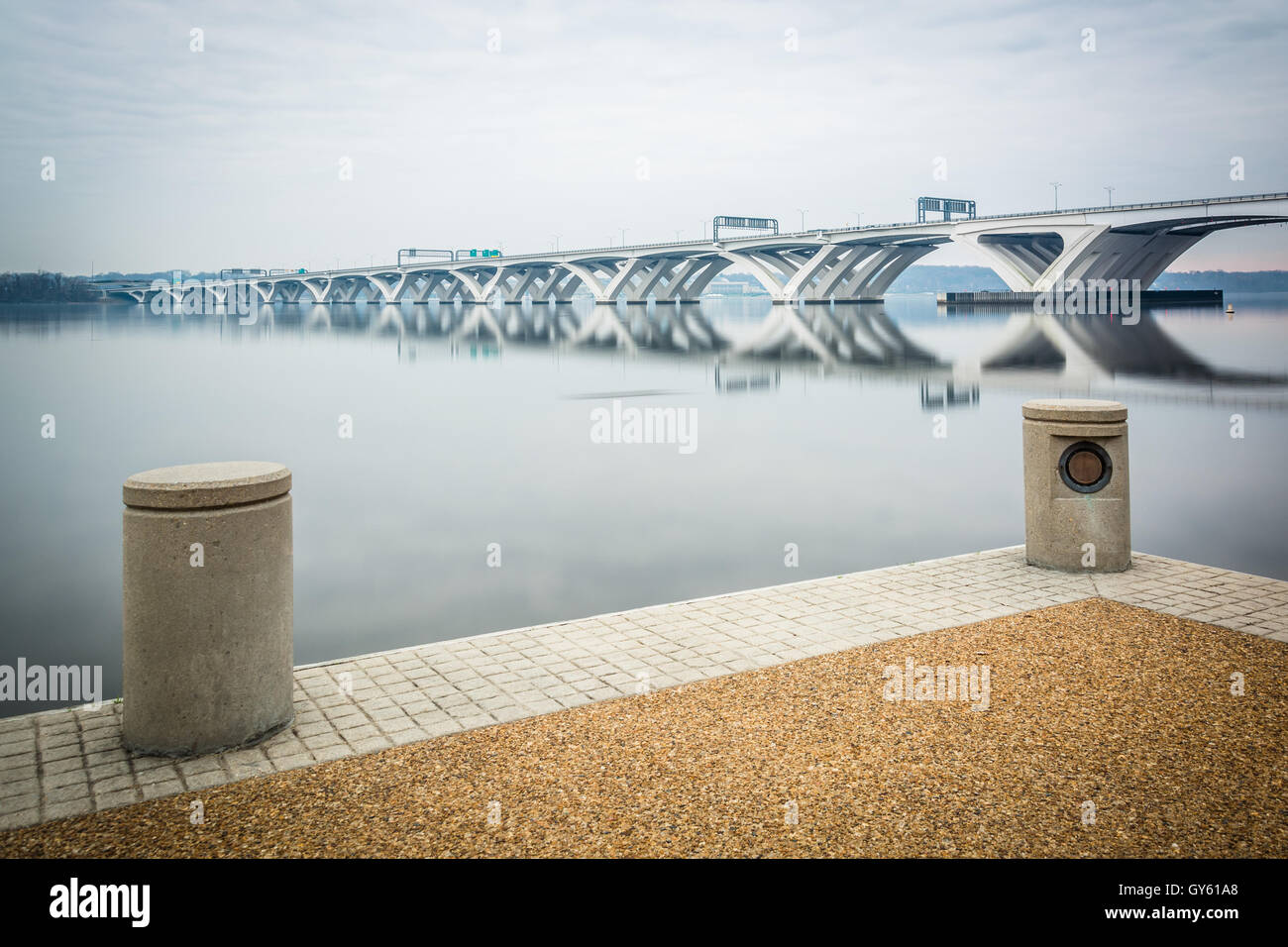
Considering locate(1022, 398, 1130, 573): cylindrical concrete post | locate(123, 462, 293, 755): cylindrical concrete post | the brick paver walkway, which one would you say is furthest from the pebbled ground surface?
locate(1022, 398, 1130, 573): cylindrical concrete post

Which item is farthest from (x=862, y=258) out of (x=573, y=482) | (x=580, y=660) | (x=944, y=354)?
(x=580, y=660)

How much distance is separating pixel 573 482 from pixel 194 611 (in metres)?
8.77

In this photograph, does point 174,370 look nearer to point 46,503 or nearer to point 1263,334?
point 46,503

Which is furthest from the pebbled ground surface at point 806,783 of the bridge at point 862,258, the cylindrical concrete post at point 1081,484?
the bridge at point 862,258

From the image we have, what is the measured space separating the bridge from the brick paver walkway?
71.9m

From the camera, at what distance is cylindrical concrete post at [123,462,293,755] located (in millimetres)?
5180

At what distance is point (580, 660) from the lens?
6680 mm

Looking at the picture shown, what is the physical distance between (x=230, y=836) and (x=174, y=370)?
35053 millimetres

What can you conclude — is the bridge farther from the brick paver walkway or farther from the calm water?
the brick paver walkway

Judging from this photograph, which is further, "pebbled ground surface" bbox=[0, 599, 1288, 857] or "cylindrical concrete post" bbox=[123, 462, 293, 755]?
"cylindrical concrete post" bbox=[123, 462, 293, 755]

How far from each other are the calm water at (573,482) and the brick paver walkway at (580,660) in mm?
861

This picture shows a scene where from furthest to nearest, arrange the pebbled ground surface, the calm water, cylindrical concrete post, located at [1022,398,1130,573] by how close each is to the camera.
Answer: the calm water → cylindrical concrete post, located at [1022,398,1130,573] → the pebbled ground surface

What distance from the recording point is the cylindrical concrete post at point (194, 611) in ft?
17.0
